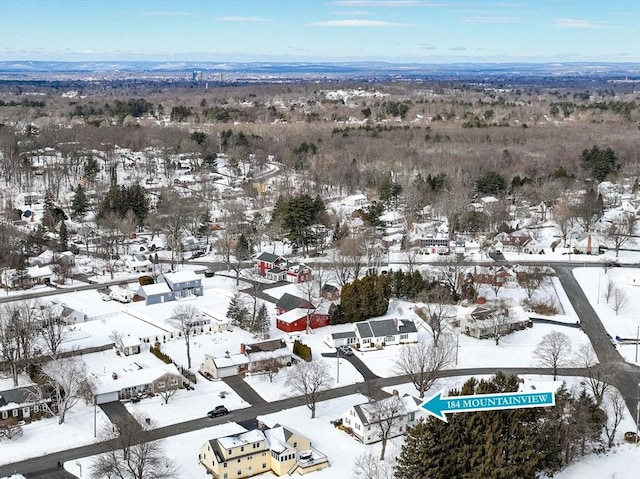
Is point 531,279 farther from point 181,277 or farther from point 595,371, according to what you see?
point 181,277

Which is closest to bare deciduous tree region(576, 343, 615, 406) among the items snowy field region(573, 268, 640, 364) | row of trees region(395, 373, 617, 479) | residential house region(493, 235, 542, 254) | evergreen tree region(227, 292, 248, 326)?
snowy field region(573, 268, 640, 364)

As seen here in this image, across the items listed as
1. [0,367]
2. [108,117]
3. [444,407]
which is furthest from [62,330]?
[108,117]

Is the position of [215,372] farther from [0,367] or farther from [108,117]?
[108,117]

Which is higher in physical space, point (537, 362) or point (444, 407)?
point (444, 407)

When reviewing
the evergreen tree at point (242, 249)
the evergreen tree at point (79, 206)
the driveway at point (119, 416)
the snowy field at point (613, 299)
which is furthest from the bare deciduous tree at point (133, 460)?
the evergreen tree at point (79, 206)

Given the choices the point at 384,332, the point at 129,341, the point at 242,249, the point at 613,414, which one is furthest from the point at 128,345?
the point at 613,414
